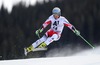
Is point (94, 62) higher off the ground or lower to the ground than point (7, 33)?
lower

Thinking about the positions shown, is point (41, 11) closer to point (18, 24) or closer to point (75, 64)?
point (18, 24)

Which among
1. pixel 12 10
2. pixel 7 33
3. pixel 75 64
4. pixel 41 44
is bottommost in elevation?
pixel 75 64

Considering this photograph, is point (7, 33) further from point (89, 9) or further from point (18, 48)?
point (89, 9)

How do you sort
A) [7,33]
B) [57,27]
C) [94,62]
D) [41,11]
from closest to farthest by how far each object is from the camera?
[94,62], [57,27], [41,11], [7,33]

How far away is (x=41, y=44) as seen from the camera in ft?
22.3

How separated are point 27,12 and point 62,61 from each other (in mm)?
6502

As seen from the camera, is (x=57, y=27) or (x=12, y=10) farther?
(x=12, y=10)

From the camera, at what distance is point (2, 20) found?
10305 mm

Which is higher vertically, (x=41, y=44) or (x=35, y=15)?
(x=35, y=15)

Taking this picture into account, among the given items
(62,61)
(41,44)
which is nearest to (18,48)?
(41,44)

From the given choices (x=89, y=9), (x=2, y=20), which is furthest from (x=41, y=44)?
(x=2, y=20)

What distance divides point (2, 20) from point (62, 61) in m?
7.71

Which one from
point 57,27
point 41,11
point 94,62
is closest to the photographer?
point 94,62

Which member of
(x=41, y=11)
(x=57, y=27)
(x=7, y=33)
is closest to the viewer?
(x=57, y=27)
